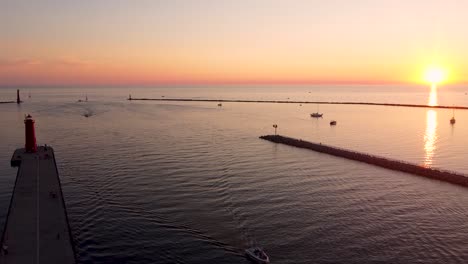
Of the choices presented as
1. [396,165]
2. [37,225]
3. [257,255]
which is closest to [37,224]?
[37,225]

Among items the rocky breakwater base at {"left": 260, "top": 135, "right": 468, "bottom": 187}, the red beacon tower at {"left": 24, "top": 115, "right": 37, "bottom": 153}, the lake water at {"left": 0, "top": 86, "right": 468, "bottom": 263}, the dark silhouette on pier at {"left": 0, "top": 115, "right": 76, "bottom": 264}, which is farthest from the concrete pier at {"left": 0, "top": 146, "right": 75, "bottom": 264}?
the rocky breakwater base at {"left": 260, "top": 135, "right": 468, "bottom": 187}

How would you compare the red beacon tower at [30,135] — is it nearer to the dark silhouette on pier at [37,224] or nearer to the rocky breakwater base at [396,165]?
the dark silhouette on pier at [37,224]

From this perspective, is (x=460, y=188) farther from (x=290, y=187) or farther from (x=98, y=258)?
(x=98, y=258)

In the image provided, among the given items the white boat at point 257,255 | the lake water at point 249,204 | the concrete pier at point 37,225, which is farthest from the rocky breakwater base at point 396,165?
the concrete pier at point 37,225

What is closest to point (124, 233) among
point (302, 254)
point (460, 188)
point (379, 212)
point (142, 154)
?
point (302, 254)

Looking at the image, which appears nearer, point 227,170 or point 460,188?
point 460,188
